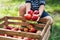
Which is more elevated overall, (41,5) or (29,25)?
(41,5)

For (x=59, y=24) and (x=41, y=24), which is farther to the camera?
(x=59, y=24)

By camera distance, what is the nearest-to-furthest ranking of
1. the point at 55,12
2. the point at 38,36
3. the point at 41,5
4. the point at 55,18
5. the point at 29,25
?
1. the point at 38,36
2. the point at 29,25
3. the point at 41,5
4. the point at 55,18
5. the point at 55,12

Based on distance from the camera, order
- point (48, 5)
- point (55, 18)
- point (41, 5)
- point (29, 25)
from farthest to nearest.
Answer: point (48, 5) → point (55, 18) → point (41, 5) → point (29, 25)

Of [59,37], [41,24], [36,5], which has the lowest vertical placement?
[59,37]

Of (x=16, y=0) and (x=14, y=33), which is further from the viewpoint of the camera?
(x=16, y=0)

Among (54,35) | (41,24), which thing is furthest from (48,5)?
(41,24)

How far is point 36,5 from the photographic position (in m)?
3.33

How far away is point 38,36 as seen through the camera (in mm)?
1956

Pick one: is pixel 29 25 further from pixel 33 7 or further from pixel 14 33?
pixel 14 33

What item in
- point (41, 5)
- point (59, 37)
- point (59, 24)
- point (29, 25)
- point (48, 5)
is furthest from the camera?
point (48, 5)

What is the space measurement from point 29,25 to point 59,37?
1157mm

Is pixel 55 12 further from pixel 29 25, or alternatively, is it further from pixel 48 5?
pixel 29 25

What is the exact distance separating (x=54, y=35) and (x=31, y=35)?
6.34 feet

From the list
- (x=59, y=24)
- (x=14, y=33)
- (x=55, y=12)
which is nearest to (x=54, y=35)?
(x=59, y=24)
